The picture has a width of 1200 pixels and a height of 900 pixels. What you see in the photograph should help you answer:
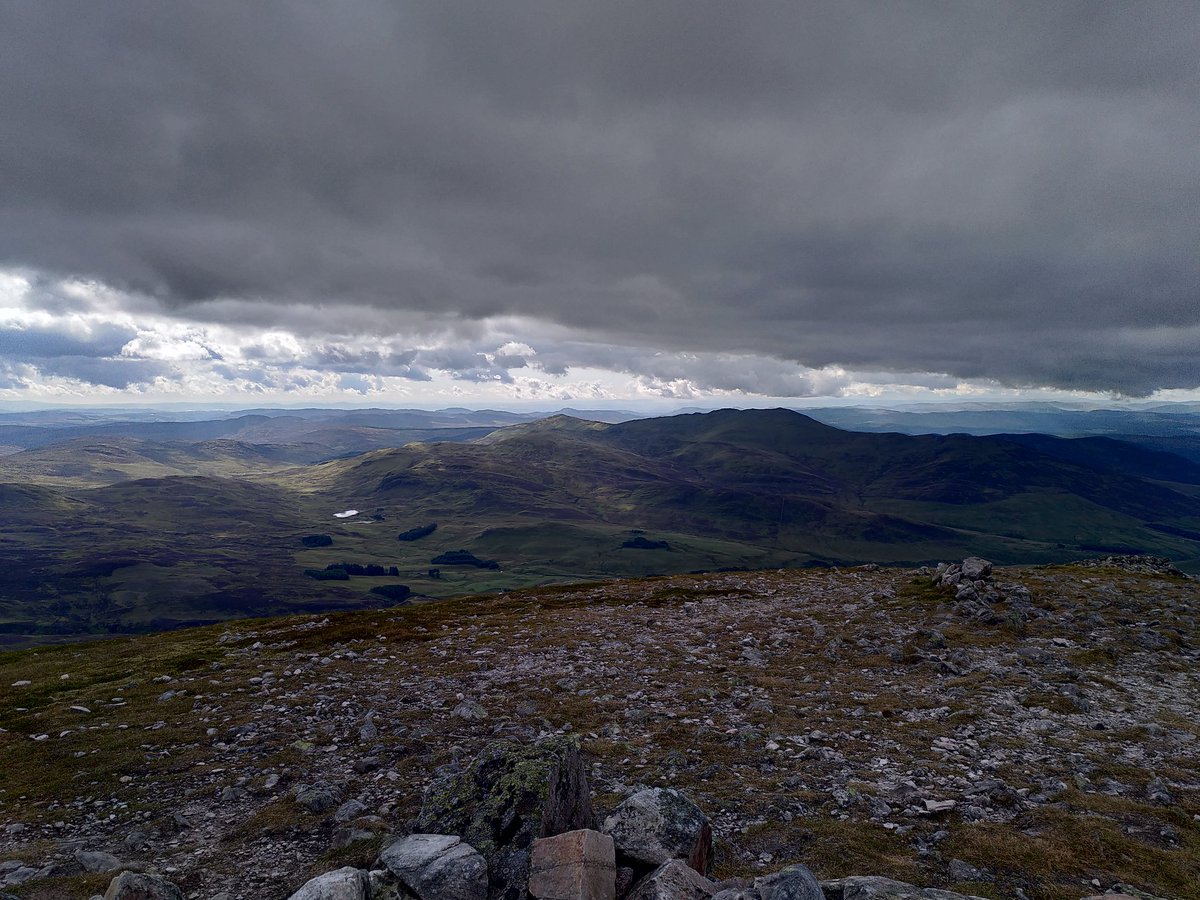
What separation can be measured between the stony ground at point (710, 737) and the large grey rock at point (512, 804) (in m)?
2.56

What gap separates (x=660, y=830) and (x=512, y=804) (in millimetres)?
2860

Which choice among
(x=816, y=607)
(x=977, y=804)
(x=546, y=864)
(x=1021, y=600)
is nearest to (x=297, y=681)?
(x=546, y=864)

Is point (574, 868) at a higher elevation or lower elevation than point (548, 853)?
higher

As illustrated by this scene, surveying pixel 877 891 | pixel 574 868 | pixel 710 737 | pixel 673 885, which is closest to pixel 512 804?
pixel 574 868

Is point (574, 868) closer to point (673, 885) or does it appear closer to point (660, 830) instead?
point (673, 885)

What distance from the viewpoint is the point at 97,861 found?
11.9 m

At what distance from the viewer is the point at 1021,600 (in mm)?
35000

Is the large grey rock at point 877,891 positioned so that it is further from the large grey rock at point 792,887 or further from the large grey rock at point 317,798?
the large grey rock at point 317,798

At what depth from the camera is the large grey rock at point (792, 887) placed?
8.24 meters

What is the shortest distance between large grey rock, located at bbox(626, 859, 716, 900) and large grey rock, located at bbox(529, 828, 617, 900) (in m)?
0.54

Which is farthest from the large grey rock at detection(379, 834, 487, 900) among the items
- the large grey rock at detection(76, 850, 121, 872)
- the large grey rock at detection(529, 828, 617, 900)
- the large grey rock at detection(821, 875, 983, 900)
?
the large grey rock at detection(76, 850, 121, 872)

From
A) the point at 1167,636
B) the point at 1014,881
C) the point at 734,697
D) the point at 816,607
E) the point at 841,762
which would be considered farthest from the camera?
the point at 816,607

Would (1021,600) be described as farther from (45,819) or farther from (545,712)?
(45,819)

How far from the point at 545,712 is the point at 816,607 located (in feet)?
82.8
